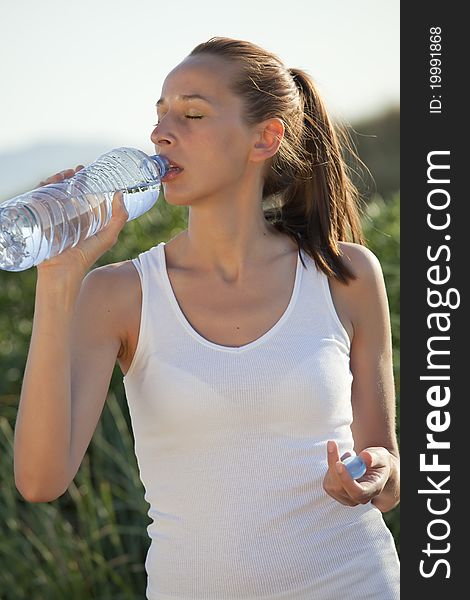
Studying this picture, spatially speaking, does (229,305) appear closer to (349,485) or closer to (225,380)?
(225,380)

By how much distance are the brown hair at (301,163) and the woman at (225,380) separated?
0.02 m

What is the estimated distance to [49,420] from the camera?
2.35 meters

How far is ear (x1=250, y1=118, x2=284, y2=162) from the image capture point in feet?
9.44

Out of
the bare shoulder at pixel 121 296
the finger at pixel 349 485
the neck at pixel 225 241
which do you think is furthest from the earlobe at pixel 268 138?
the finger at pixel 349 485

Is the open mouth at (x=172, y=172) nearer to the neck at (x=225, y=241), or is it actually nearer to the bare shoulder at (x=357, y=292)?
the neck at (x=225, y=241)

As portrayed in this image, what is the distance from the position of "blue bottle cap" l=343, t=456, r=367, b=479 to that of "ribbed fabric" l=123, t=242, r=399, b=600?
0.16m

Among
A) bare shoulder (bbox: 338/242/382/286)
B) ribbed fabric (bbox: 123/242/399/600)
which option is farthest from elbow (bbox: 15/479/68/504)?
bare shoulder (bbox: 338/242/382/286)

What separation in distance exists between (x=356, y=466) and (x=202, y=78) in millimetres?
1080

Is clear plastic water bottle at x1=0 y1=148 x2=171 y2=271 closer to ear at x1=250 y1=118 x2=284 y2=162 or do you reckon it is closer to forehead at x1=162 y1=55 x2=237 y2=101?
forehead at x1=162 y1=55 x2=237 y2=101

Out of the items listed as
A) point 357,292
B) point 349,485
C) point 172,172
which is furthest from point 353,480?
point 172,172

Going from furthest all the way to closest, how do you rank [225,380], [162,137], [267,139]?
[267,139]
[162,137]
[225,380]

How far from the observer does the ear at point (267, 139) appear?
2.88 meters

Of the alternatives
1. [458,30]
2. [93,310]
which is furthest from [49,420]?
[458,30]

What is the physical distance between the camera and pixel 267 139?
9.55 feet
